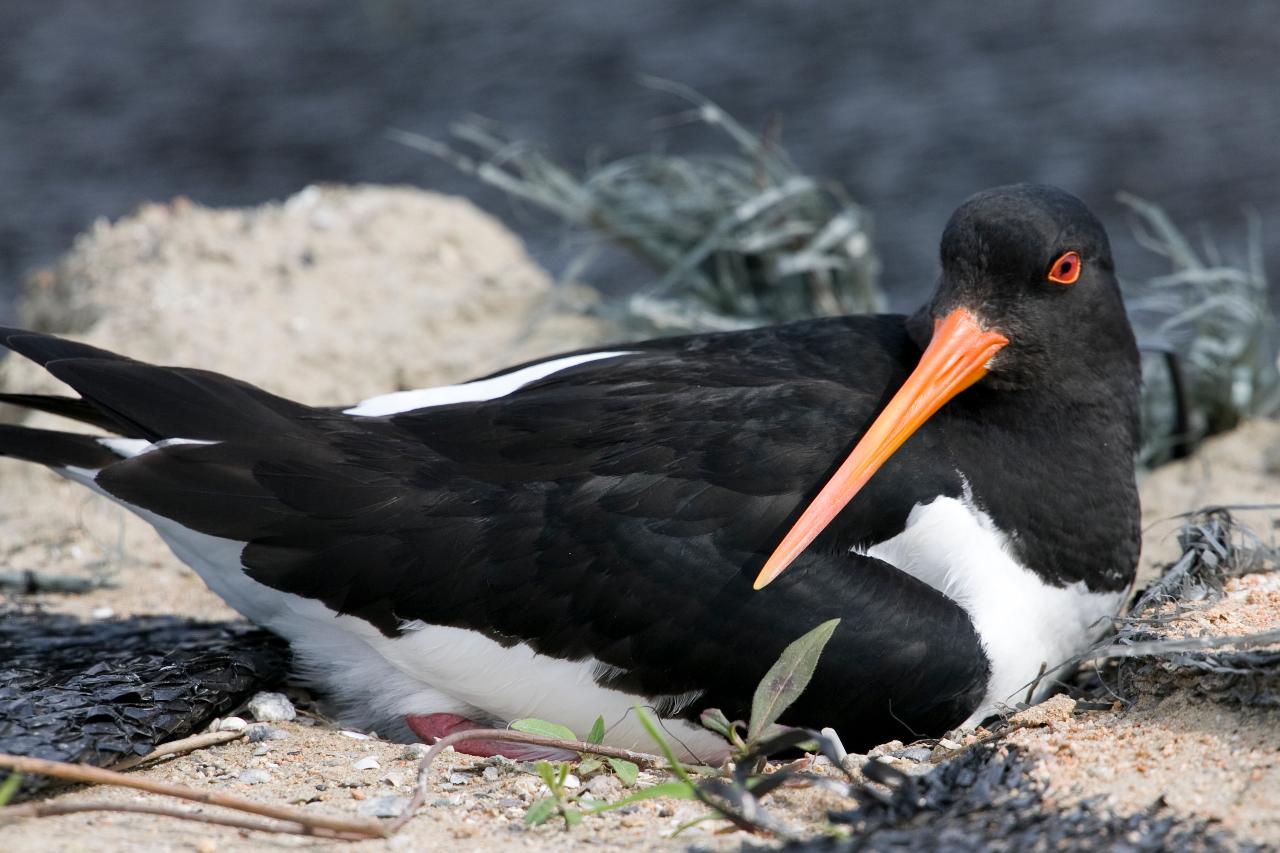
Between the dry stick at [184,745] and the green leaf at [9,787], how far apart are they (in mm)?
384

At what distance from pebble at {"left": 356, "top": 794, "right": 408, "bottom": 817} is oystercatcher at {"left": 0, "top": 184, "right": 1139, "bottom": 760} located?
1.91ft

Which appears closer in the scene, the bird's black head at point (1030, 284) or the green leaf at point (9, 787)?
the green leaf at point (9, 787)

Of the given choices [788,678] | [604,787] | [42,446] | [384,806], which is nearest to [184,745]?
[384,806]

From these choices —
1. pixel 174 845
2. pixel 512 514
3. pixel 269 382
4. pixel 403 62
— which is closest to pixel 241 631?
pixel 512 514

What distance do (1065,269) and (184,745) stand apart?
274cm

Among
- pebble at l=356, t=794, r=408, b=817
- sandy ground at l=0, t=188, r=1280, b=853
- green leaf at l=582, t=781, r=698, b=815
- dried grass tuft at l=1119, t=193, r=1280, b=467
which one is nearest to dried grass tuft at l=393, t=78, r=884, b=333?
sandy ground at l=0, t=188, r=1280, b=853

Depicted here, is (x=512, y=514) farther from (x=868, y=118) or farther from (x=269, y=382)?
(x=868, y=118)

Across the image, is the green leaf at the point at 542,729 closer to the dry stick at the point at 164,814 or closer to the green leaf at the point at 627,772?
the green leaf at the point at 627,772

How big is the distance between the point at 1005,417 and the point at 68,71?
10068mm

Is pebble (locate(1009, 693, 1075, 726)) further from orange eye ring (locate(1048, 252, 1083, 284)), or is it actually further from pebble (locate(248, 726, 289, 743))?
pebble (locate(248, 726, 289, 743))

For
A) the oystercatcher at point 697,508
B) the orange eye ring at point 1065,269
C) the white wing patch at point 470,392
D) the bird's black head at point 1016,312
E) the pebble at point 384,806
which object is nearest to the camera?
the pebble at point 384,806

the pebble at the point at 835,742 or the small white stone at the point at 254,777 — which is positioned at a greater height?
the small white stone at the point at 254,777

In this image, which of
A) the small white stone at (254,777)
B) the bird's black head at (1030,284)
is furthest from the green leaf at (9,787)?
the bird's black head at (1030,284)

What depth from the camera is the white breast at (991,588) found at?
3867 millimetres
